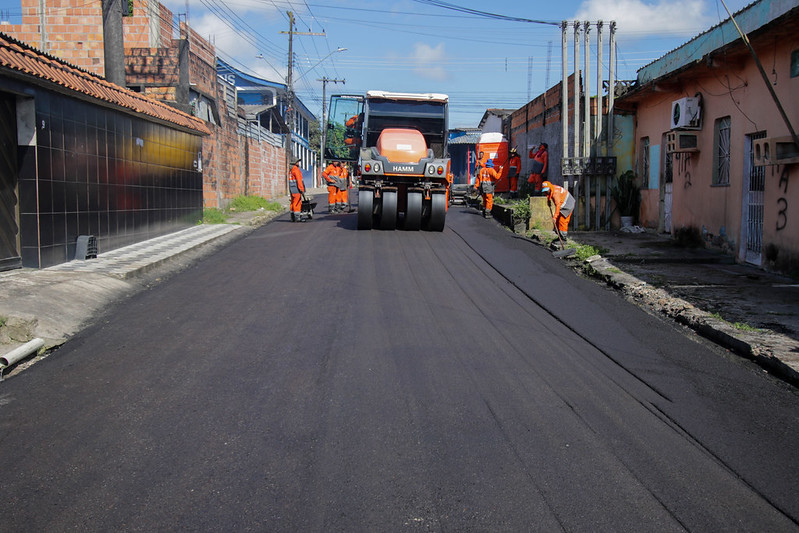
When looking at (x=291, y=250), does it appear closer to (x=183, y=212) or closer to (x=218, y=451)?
(x=183, y=212)

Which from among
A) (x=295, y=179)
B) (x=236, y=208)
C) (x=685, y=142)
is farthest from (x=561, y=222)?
(x=236, y=208)

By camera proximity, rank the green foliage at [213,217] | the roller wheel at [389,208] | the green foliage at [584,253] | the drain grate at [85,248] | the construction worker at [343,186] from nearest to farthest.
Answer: the drain grate at [85,248] < the green foliage at [584,253] < the roller wheel at [389,208] < the green foliage at [213,217] < the construction worker at [343,186]

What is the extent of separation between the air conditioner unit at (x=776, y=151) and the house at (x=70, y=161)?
35.3 ft

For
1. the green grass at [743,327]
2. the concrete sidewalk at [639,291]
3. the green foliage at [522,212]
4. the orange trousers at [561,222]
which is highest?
the green foliage at [522,212]

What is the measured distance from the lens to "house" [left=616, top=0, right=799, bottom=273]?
1061cm

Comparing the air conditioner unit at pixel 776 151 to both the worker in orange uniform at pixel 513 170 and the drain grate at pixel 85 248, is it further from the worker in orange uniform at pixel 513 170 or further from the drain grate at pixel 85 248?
the worker in orange uniform at pixel 513 170

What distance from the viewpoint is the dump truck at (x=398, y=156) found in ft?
51.9

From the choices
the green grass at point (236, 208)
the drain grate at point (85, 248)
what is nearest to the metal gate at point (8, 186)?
the drain grate at point (85, 248)

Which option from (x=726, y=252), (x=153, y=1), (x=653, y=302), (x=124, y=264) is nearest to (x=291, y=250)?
(x=124, y=264)

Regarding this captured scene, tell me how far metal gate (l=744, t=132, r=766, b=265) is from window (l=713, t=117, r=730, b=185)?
98 cm

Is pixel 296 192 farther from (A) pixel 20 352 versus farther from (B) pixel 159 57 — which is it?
(A) pixel 20 352

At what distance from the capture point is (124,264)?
10461mm

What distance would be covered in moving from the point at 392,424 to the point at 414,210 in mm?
11844

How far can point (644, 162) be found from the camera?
18.2 meters
